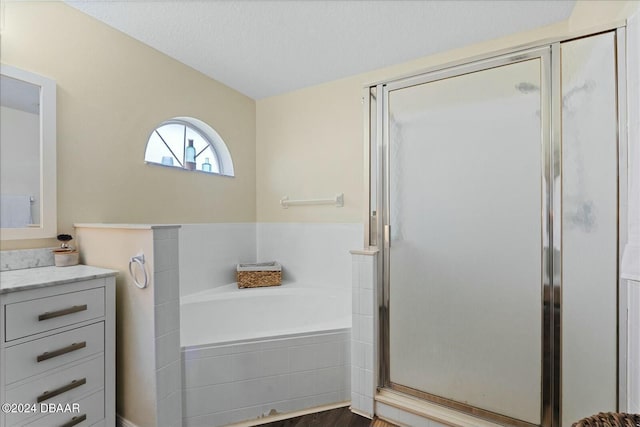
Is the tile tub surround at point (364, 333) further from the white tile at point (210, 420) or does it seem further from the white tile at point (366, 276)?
the white tile at point (210, 420)

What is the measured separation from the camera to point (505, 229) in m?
1.34

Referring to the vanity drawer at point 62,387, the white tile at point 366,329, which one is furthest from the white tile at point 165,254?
the white tile at point 366,329

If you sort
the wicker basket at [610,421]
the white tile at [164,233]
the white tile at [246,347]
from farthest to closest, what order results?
the white tile at [246,347] → the white tile at [164,233] → the wicker basket at [610,421]

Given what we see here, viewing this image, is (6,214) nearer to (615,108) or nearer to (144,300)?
(144,300)

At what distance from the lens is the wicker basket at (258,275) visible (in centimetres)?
260

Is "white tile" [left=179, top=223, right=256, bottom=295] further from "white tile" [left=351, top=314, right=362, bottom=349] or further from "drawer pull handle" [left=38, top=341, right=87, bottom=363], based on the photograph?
"white tile" [left=351, top=314, right=362, bottom=349]

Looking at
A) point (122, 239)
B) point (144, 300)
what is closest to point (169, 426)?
point (144, 300)

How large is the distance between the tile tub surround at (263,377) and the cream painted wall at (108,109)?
1.09 metres

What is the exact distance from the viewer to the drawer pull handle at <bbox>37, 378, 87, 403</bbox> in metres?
1.14

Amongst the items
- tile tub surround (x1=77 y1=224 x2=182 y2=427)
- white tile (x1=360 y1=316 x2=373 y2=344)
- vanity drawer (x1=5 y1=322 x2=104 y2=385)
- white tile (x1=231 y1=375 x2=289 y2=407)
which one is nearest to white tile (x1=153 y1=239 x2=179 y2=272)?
tile tub surround (x1=77 y1=224 x2=182 y2=427)

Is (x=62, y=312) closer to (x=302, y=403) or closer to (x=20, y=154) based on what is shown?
(x=20, y=154)

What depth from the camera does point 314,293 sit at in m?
2.50

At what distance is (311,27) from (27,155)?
175cm

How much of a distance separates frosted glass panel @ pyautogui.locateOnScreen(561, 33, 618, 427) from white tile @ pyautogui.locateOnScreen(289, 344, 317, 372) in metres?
1.16
